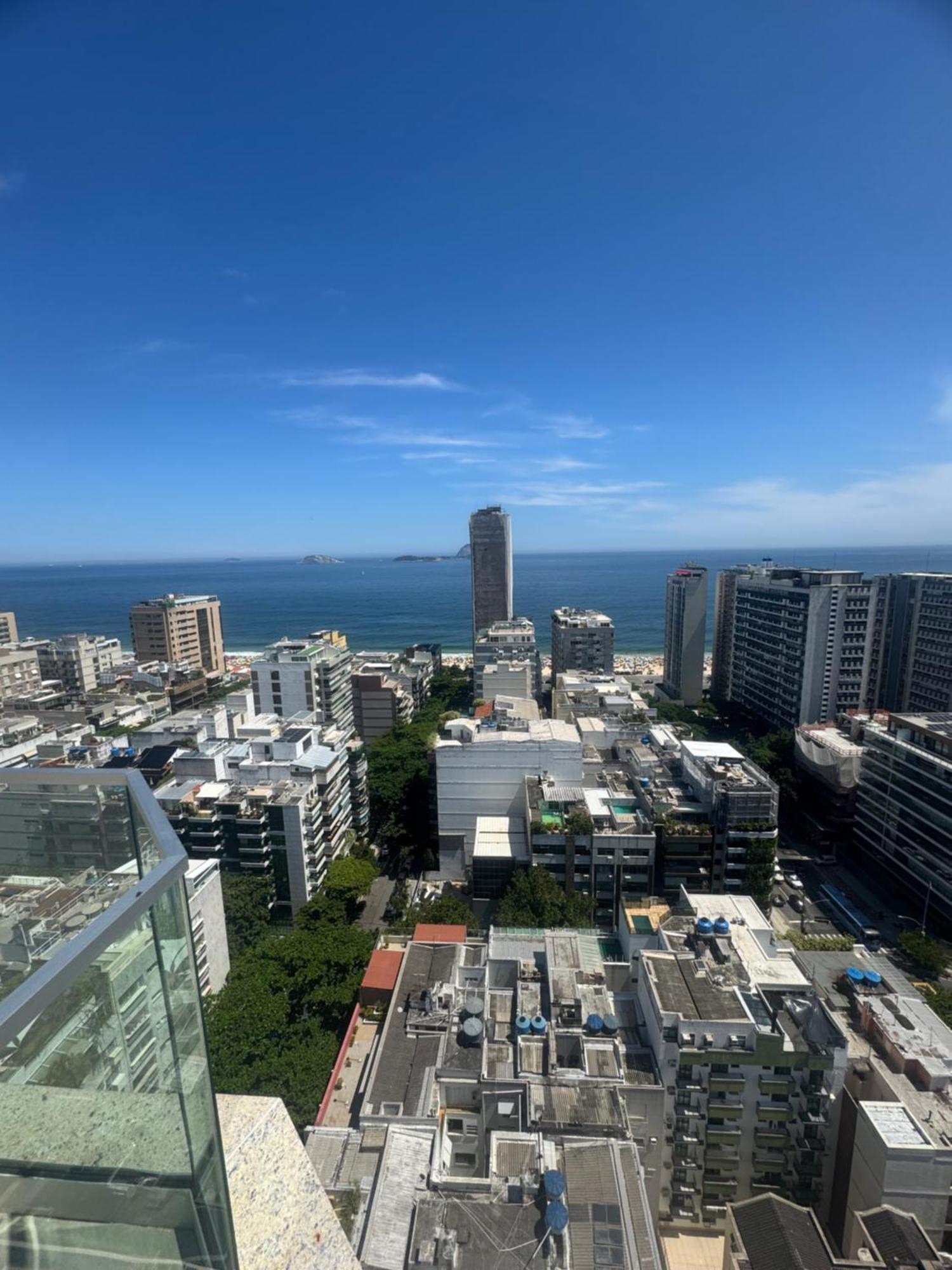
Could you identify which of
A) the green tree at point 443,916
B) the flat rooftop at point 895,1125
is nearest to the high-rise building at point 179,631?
the green tree at point 443,916

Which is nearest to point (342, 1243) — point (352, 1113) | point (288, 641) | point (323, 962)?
point (352, 1113)

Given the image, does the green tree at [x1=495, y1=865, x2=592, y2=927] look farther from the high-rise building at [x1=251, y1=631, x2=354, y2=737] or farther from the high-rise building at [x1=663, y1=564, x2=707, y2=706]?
the high-rise building at [x1=663, y1=564, x2=707, y2=706]

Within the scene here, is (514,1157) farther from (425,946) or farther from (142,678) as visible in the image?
(142,678)

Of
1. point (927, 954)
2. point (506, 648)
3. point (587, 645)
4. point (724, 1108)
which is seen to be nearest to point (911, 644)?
point (587, 645)

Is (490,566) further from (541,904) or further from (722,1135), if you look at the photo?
(722,1135)

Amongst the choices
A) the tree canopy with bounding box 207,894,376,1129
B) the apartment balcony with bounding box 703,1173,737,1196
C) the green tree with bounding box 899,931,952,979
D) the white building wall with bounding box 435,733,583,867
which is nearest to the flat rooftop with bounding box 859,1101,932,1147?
the apartment balcony with bounding box 703,1173,737,1196

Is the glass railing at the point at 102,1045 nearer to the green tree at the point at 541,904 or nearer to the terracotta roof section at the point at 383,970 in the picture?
the terracotta roof section at the point at 383,970
